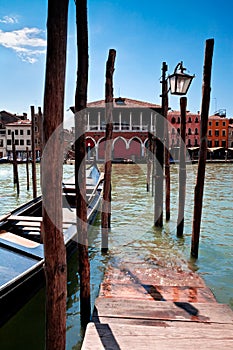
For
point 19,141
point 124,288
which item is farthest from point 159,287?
point 19,141

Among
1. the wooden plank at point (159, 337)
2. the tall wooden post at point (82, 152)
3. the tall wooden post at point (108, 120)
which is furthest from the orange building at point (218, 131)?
the wooden plank at point (159, 337)

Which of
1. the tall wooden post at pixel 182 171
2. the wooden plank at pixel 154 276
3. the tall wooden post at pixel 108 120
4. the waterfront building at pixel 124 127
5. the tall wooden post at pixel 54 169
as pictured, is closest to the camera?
the tall wooden post at pixel 54 169

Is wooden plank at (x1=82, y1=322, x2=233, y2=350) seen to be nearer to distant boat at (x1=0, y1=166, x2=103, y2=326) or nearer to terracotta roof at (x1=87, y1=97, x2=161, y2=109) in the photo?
distant boat at (x1=0, y1=166, x2=103, y2=326)

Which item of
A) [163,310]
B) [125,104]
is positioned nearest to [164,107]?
[163,310]

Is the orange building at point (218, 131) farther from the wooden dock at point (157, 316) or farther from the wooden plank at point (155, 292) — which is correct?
the wooden plank at point (155, 292)

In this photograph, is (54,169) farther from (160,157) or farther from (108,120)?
(160,157)

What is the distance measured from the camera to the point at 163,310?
249 centimetres

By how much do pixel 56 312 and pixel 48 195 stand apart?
0.69 metres

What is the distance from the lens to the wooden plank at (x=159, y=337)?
6.39ft

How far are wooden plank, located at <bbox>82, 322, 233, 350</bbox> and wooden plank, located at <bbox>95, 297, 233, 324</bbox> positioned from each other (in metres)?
0.14

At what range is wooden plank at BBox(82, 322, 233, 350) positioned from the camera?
195 centimetres

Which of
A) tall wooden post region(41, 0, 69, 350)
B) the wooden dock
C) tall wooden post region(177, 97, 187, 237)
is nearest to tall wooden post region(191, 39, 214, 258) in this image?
the wooden dock

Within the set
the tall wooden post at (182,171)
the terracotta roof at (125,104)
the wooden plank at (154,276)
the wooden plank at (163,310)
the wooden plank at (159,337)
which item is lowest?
the wooden plank at (154,276)

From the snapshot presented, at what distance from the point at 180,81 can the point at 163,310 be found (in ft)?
8.96
